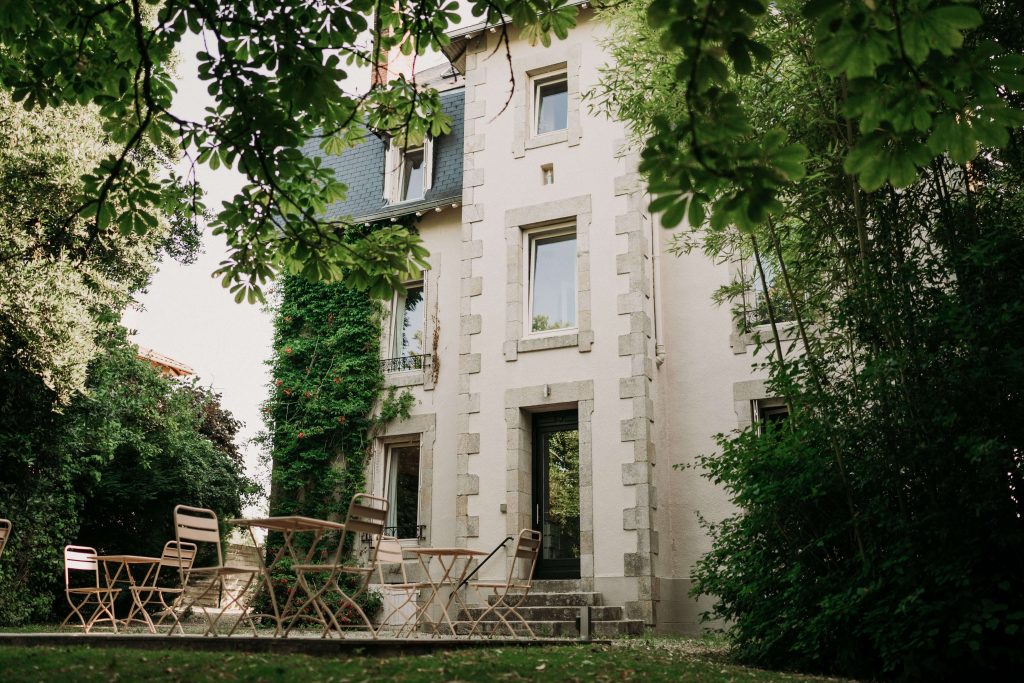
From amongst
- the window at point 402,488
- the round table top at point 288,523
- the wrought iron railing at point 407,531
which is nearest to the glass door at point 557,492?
the wrought iron railing at point 407,531

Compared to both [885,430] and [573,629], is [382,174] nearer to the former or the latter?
[573,629]

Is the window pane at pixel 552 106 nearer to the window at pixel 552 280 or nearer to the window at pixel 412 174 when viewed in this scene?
the window at pixel 552 280

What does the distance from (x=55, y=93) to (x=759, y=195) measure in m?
4.12

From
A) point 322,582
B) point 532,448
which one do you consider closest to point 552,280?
point 532,448

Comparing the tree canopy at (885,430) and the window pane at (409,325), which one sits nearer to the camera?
the tree canopy at (885,430)

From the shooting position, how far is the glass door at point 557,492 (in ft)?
33.6

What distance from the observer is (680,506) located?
32.9 ft

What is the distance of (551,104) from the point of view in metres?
11.9

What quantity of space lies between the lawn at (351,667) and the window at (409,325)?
22.3 ft

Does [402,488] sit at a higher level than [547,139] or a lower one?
lower

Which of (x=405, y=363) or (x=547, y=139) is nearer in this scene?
(x=547, y=139)

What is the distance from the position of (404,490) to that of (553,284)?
346 cm

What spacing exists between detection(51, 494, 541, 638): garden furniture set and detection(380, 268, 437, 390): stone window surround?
1674 millimetres

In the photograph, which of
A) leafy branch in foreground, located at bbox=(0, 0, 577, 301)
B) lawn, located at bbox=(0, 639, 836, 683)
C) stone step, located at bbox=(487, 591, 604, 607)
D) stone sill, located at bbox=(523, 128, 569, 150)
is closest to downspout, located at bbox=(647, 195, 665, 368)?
stone sill, located at bbox=(523, 128, 569, 150)
